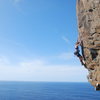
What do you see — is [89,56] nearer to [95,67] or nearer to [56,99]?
[95,67]

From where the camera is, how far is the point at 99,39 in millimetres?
16578

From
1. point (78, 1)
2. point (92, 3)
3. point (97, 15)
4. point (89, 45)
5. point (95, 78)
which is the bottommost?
point (95, 78)

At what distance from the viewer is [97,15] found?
1650cm

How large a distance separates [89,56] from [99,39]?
7.71ft

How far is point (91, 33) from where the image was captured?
17109 mm

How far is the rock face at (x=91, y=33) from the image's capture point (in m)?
16.7

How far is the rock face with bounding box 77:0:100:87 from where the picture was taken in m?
16.7

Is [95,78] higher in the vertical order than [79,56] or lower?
lower

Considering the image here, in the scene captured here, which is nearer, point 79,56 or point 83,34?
point 83,34

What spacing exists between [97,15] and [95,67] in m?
5.05

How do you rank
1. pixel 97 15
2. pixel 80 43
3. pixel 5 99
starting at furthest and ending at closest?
pixel 5 99 → pixel 80 43 → pixel 97 15

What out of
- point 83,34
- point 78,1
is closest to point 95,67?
point 83,34

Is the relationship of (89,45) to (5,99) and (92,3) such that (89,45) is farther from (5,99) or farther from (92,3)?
(5,99)

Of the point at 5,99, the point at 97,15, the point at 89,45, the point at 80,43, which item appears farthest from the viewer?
the point at 5,99
